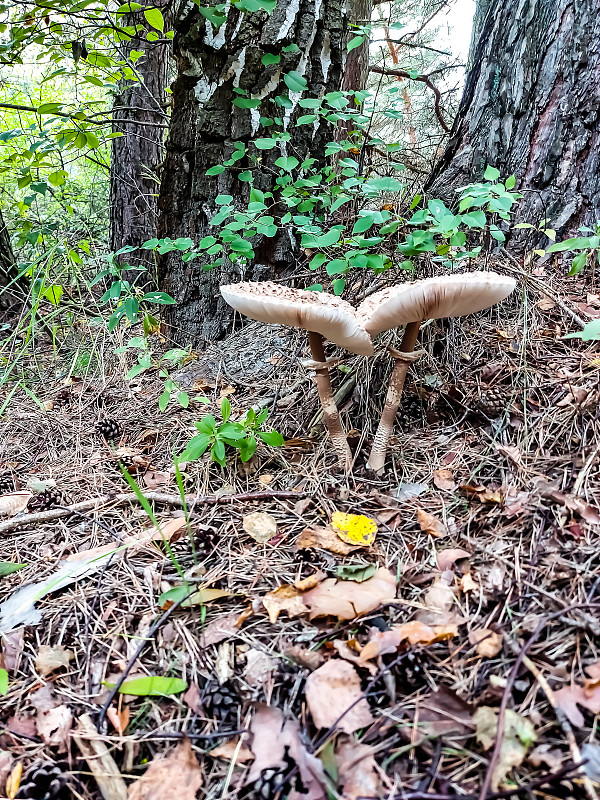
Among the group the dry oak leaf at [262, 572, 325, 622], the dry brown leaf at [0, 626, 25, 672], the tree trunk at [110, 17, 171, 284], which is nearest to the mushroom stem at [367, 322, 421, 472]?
the dry oak leaf at [262, 572, 325, 622]

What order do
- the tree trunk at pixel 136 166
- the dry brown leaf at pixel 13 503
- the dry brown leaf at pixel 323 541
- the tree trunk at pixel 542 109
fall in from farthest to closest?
the tree trunk at pixel 136 166, the tree trunk at pixel 542 109, the dry brown leaf at pixel 13 503, the dry brown leaf at pixel 323 541

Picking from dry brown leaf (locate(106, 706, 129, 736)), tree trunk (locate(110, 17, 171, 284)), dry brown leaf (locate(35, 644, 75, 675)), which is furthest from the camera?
tree trunk (locate(110, 17, 171, 284))

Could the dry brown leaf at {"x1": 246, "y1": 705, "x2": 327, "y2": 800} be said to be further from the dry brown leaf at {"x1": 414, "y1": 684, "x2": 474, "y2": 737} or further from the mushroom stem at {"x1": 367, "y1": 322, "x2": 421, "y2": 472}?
the mushroom stem at {"x1": 367, "y1": 322, "x2": 421, "y2": 472}

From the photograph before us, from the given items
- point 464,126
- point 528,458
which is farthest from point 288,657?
point 464,126

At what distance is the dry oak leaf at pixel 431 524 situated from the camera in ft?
5.46

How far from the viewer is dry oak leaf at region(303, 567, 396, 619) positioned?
1382mm

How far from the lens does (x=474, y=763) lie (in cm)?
99

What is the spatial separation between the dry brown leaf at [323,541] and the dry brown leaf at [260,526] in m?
0.14

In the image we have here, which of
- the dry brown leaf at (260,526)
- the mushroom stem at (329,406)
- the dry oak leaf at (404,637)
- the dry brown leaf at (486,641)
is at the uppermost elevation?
the mushroom stem at (329,406)

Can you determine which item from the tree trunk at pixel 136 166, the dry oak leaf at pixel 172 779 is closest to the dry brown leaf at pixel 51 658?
the dry oak leaf at pixel 172 779

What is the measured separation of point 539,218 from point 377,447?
1.62 meters

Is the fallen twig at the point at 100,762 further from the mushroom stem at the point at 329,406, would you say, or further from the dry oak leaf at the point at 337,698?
the mushroom stem at the point at 329,406

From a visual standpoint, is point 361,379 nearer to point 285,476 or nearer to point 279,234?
point 285,476

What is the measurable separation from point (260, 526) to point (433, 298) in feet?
3.57
